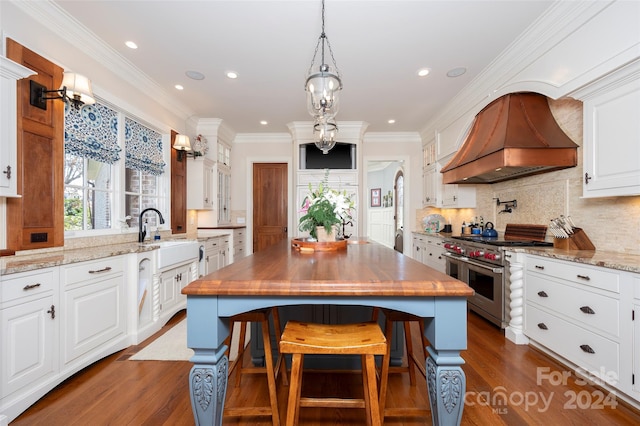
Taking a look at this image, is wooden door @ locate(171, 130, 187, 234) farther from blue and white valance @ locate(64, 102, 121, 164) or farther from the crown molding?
blue and white valance @ locate(64, 102, 121, 164)

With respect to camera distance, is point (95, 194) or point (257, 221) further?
point (257, 221)

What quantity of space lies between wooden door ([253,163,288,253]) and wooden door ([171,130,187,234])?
1.62 metres

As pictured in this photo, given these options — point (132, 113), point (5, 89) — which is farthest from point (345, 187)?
point (5, 89)

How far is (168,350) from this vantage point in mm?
2375

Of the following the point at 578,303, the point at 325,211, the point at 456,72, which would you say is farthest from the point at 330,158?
the point at 578,303

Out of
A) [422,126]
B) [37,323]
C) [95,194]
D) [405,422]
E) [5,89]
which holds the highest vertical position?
[422,126]

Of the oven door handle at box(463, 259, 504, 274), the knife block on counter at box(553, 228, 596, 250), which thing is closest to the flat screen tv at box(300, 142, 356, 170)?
the oven door handle at box(463, 259, 504, 274)

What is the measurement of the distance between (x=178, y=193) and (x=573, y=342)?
4627 mm

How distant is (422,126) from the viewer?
503 cm

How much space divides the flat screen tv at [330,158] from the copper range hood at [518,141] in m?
2.18

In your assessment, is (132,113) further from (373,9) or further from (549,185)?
(549,185)

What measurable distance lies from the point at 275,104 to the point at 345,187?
1.83m

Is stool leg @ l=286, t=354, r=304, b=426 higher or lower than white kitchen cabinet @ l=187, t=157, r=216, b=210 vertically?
lower

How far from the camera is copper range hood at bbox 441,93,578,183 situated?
2.37m
